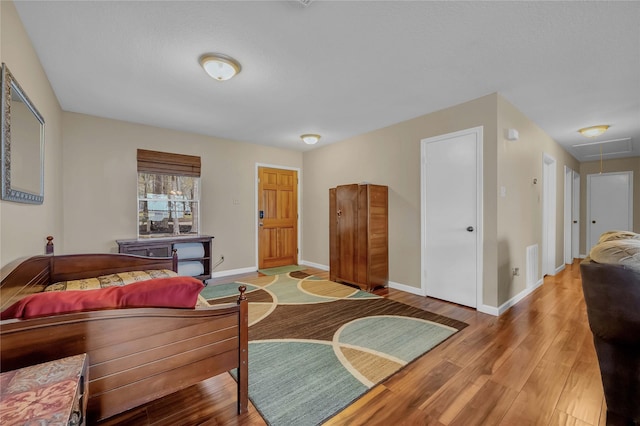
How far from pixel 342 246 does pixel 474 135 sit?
2.30 m

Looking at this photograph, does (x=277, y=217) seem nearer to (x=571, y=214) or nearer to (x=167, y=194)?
(x=167, y=194)

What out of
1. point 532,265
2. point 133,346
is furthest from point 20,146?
point 532,265

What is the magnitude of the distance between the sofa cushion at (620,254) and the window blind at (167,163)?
4.73 metres

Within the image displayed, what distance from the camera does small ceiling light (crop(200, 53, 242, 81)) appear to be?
2248mm

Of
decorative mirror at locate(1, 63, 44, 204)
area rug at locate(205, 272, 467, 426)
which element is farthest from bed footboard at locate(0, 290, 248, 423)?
decorative mirror at locate(1, 63, 44, 204)

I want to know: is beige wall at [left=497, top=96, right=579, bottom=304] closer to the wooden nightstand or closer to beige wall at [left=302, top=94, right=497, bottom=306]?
beige wall at [left=302, top=94, right=497, bottom=306]

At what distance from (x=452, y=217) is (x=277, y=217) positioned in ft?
11.0

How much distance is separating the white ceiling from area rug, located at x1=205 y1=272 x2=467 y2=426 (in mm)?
2455

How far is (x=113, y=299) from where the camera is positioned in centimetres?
121

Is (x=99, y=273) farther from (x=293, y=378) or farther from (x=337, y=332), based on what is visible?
(x=337, y=332)

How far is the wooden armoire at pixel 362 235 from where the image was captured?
150 inches

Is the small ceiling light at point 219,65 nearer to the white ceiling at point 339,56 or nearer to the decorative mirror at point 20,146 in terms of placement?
the white ceiling at point 339,56

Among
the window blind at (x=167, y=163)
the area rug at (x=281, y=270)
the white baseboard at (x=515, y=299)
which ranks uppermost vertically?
the window blind at (x=167, y=163)

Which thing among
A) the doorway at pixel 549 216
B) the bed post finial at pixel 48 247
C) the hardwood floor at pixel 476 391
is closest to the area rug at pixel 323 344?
the hardwood floor at pixel 476 391
